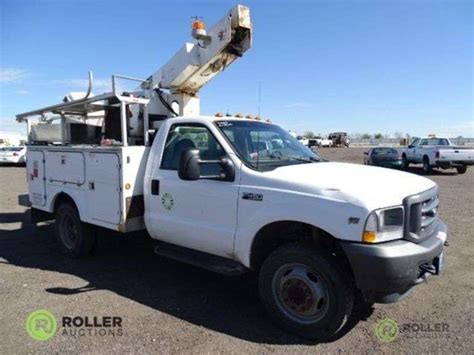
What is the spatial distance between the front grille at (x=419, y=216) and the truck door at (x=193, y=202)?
1.62m

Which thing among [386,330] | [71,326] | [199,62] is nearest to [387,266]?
[386,330]

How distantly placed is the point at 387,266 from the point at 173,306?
232 centimetres

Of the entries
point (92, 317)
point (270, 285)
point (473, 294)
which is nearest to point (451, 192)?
point (473, 294)

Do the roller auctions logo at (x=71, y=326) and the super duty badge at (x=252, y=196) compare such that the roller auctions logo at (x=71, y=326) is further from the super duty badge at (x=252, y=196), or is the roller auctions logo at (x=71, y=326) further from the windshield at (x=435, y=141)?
the windshield at (x=435, y=141)

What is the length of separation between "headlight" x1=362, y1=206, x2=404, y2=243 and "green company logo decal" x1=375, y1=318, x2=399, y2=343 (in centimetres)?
99

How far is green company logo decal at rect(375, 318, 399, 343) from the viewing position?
3891 millimetres

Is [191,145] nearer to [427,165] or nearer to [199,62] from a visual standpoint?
[199,62]

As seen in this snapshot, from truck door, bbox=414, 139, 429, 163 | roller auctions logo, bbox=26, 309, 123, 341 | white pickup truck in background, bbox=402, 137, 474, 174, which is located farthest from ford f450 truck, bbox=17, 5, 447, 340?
truck door, bbox=414, 139, 429, 163

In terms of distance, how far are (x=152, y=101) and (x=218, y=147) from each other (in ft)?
7.26

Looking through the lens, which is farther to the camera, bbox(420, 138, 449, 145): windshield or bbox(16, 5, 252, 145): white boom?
bbox(420, 138, 449, 145): windshield

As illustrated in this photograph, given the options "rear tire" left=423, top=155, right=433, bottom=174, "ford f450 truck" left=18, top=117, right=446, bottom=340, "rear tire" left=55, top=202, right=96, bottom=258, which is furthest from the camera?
"rear tire" left=423, top=155, right=433, bottom=174

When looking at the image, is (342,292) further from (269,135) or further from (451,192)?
(451,192)

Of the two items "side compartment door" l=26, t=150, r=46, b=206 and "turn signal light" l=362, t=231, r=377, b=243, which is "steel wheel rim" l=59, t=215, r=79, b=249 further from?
"turn signal light" l=362, t=231, r=377, b=243

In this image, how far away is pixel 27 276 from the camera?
5.56m
